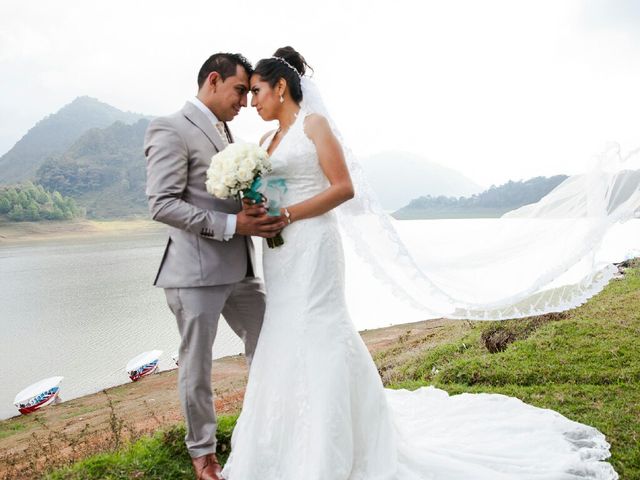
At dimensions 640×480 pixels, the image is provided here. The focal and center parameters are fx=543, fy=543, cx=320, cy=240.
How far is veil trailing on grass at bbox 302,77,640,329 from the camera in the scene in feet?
12.4

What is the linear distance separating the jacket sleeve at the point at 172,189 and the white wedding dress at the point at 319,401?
0.39 m

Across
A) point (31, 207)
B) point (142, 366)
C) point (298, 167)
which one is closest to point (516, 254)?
point (298, 167)

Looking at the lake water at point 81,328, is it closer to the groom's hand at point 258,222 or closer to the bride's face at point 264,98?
the groom's hand at point 258,222

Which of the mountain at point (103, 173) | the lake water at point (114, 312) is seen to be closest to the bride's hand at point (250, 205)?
the lake water at point (114, 312)

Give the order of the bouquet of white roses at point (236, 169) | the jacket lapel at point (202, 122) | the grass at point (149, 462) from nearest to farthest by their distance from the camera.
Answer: the bouquet of white roses at point (236, 169) < the jacket lapel at point (202, 122) < the grass at point (149, 462)

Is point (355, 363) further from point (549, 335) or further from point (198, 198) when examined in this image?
point (549, 335)

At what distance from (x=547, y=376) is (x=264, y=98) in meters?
3.77

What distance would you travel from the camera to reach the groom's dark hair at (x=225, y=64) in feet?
11.1

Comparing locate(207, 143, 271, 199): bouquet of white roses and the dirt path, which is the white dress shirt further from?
the dirt path

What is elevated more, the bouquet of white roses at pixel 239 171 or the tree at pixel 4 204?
the bouquet of white roses at pixel 239 171

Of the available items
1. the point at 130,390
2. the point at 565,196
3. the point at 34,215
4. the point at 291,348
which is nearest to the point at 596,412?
the point at 565,196

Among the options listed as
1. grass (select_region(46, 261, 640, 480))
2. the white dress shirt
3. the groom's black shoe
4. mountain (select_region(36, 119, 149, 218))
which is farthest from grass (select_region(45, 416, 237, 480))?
mountain (select_region(36, 119, 149, 218))

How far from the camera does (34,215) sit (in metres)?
90.0

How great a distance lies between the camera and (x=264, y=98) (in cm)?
327
